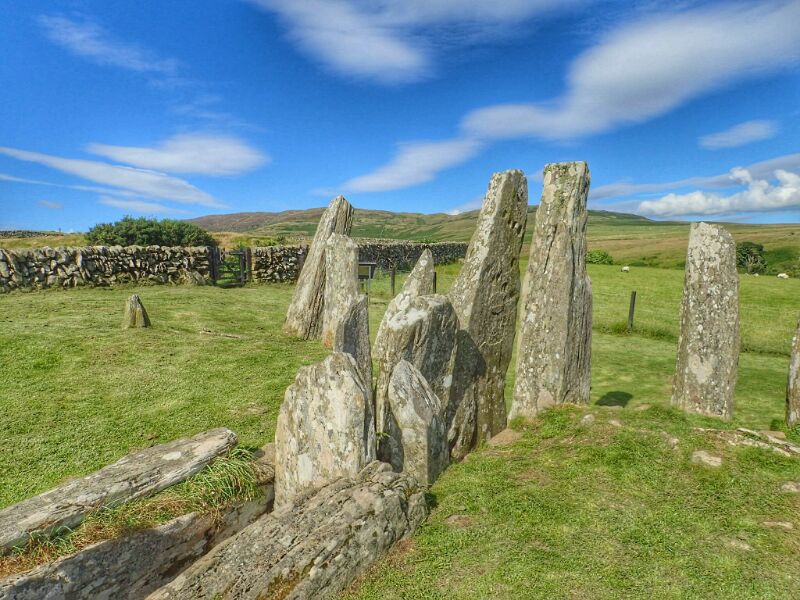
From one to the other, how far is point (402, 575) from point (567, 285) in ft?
14.5

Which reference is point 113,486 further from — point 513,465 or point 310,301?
point 310,301

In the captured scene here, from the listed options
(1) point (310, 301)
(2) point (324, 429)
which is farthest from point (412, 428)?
(1) point (310, 301)

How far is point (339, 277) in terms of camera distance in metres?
11.8

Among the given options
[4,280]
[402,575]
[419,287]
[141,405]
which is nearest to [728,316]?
[419,287]

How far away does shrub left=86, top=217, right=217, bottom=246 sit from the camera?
1318 inches

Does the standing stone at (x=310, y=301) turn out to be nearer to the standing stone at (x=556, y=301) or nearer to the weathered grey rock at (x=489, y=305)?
the weathered grey rock at (x=489, y=305)

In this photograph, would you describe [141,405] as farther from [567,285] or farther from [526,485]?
[567,285]

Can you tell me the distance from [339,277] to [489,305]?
5.69 m

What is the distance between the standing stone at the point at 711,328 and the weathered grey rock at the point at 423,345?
14.1 feet

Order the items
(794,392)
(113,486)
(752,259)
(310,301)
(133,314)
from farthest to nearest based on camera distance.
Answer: (752,259) < (310,301) < (133,314) < (794,392) < (113,486)

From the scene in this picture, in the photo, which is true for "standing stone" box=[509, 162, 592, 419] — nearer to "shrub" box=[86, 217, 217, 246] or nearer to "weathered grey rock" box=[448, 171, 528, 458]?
"weathered grey rock" box=[448, 171, 528, 458]

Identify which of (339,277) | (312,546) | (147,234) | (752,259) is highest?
(147,234)

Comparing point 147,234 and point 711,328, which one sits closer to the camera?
point 711,328

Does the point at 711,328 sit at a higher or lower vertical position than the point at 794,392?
higher
